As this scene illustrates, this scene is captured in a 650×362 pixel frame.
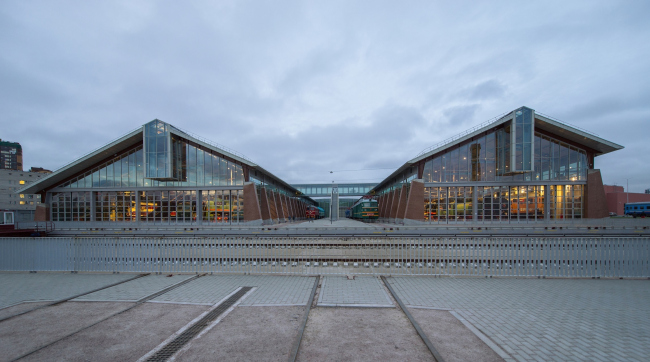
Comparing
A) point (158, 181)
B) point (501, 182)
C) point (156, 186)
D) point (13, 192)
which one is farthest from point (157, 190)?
point (13, 192)

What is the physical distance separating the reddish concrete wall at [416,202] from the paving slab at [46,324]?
109ft

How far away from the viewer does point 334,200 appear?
4616 centimetres

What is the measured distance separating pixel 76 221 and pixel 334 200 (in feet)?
133

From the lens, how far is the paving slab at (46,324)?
4.46 meters

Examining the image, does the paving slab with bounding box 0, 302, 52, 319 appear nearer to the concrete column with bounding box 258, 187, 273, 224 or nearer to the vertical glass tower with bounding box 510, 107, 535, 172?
the concrete column with bounding box 258, 187, 273, 224

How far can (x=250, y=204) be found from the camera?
3588 centimetres

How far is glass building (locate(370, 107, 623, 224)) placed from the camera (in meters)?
34.4

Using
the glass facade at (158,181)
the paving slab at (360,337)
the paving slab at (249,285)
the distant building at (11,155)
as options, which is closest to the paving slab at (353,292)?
the paving slab at (360,337)

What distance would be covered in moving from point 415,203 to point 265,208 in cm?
2260

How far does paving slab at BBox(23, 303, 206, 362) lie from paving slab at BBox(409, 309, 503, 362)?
198 inches

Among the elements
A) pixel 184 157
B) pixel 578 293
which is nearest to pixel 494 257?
pixel 578 293

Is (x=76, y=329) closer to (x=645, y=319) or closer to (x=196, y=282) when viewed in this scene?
(x=196, y=282)

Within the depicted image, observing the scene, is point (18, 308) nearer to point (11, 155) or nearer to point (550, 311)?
point (550, 311)

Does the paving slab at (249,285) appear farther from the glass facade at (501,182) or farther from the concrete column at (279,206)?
the concrete column at (279,206)
